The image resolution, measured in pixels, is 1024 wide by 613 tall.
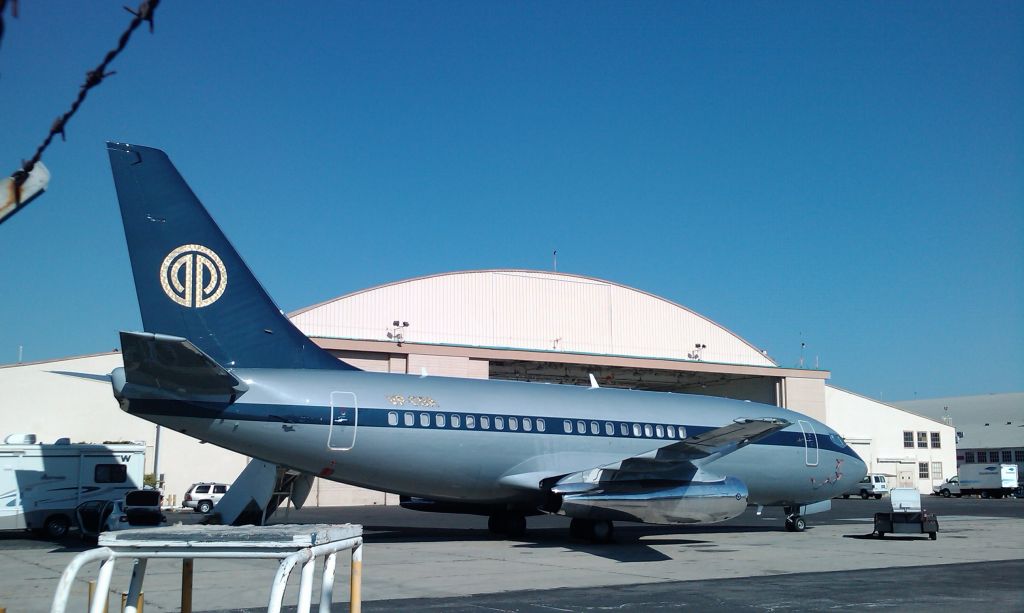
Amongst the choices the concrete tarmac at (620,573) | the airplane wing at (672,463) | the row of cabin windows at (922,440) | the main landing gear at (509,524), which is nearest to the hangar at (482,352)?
the concrete tarmac at (620,573)

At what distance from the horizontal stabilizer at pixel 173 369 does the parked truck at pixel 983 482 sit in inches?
2309

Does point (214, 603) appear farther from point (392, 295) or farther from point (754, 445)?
point (392, 295)

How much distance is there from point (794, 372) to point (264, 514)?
35564mm

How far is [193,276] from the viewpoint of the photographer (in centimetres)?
1731

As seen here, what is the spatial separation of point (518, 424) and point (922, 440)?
53.3 m

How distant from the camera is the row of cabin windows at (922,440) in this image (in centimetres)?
6262

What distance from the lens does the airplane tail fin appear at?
16.7 meters

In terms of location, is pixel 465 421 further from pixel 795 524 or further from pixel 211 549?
pixel 211 549

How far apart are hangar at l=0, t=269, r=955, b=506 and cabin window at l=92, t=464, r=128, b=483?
543 inches

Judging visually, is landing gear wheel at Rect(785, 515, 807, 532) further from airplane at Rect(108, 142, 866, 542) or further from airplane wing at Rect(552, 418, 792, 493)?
airplane wing at Rect(552, 418, 792, 493)

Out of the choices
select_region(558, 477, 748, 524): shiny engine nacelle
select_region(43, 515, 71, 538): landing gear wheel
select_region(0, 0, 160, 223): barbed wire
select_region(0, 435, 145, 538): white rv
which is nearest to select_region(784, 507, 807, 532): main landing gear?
select_region(558, 477, 748, 524): shiny engine nacelle

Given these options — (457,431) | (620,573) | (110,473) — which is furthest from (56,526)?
(620,573)

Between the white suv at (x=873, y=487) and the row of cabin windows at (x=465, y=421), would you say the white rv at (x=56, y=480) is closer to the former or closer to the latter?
the row of cabin windows at (x=465, y=421)

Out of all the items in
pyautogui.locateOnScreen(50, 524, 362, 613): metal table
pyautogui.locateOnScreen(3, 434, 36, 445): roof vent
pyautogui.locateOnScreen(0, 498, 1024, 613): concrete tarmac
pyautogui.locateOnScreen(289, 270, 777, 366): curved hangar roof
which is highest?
pyautogui.locateOnScreen(289, 270, 777, 366): curved hangar roof
